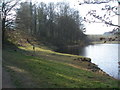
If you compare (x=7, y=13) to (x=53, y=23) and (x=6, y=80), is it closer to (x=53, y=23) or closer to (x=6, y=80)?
(x=6, y=80)

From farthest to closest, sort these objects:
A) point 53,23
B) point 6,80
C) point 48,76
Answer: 1. point 53,23
2. point 48,76
3. point 6,80

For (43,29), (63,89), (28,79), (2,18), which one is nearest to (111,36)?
(63,89)

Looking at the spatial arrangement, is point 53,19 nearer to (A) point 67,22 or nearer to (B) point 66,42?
(A) point 67,22

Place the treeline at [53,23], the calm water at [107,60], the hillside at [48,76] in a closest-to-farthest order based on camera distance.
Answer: the hillside at [48,76] < the calm water at [107,60] < the treeline at [53,23]

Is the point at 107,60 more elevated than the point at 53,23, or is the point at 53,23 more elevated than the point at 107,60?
the point at 53,23

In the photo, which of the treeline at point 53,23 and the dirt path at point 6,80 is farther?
the treeline at point 53,23

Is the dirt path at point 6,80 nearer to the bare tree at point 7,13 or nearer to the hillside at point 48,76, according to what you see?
the hillside at point 48,76

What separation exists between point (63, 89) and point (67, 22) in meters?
60.8

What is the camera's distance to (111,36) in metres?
7.57

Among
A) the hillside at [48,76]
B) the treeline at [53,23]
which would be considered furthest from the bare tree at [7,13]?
the treeline at [53,23]

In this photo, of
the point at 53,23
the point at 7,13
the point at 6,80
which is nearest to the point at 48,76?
the point at 6,80

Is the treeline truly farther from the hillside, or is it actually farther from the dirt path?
the dirt path

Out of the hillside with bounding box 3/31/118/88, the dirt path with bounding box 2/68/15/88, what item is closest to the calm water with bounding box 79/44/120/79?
the hillside with bounding box 3/31/118/88

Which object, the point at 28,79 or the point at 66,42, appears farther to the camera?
the point at 66,42
